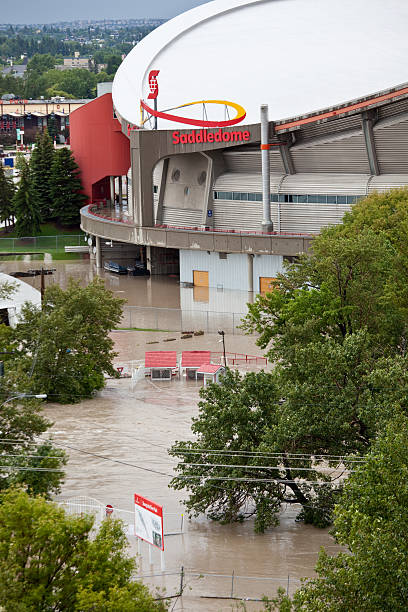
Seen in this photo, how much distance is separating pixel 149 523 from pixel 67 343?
18269 mm

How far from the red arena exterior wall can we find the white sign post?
69.7 meters

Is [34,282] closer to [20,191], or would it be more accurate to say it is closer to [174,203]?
[174,203]

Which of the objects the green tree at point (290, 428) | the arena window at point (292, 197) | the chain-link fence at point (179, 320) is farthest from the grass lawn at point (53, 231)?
the green tree at point (290, 428)

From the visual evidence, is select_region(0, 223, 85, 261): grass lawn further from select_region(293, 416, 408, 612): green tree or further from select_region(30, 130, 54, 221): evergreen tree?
select_region(293, 416, 408, 612): green tree

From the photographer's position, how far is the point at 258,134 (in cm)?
7619

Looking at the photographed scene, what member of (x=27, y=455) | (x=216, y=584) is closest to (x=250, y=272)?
(x=27, y=455)

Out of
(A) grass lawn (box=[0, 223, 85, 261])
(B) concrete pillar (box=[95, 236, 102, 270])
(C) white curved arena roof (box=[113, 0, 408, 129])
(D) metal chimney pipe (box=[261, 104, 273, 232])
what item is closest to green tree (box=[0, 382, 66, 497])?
(D) metal chimney pipe (box=[261, 104, 273, 232])

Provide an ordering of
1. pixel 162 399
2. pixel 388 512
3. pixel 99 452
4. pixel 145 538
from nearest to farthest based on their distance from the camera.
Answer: pixel 388 512, pixel 145 538, pixel 99 452, pixel 162 399

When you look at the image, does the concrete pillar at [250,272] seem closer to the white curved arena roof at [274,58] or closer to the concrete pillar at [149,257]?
the white curved arena roof at [274,58]

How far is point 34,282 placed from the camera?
269 feet

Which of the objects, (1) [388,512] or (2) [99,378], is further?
(2) [99,378]

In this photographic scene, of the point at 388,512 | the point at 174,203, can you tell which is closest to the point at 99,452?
the point at 388,512

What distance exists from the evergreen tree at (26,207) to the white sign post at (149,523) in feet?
250

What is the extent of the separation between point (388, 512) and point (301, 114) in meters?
54.0
